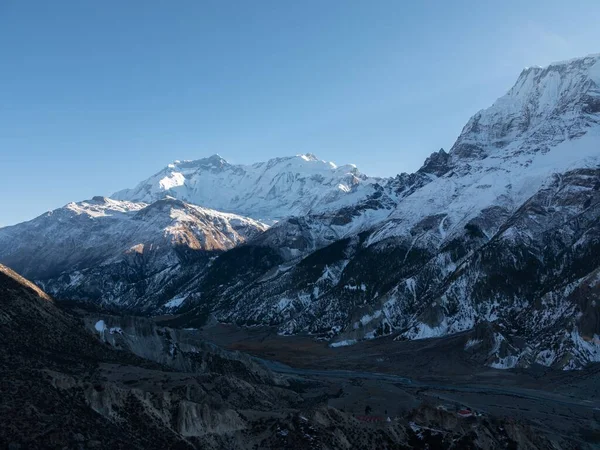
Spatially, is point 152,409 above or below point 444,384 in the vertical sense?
above

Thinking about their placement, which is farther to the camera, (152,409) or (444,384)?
(444,384)

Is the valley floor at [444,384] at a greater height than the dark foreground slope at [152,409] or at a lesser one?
lesser

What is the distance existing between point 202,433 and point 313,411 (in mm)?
13833

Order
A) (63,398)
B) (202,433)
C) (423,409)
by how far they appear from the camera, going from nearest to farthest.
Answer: (63,398)
(202,433)
(423,409)

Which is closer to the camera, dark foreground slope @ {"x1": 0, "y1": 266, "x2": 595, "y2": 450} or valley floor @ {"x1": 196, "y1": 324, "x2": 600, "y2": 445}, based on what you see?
dark foreground slope @ {"x1": 0, "y1": 266, "x2": 595, "y2": 450}

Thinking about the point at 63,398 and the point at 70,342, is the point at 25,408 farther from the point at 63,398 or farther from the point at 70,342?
the point at 70,342

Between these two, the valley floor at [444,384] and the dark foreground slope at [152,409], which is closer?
the dark foreground slope at [152,409]

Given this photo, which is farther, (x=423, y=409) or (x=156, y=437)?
(x=423, y=409)

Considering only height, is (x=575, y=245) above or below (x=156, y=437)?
above

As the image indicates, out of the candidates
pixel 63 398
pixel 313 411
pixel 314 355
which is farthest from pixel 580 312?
pixel 63 398

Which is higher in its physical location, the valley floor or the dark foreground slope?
the dark foreground slope

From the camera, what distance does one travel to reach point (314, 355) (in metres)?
192

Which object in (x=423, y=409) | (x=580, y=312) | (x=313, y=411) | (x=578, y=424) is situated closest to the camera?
(x=313, y=411)

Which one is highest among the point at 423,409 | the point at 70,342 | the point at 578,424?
the point at 70,342
